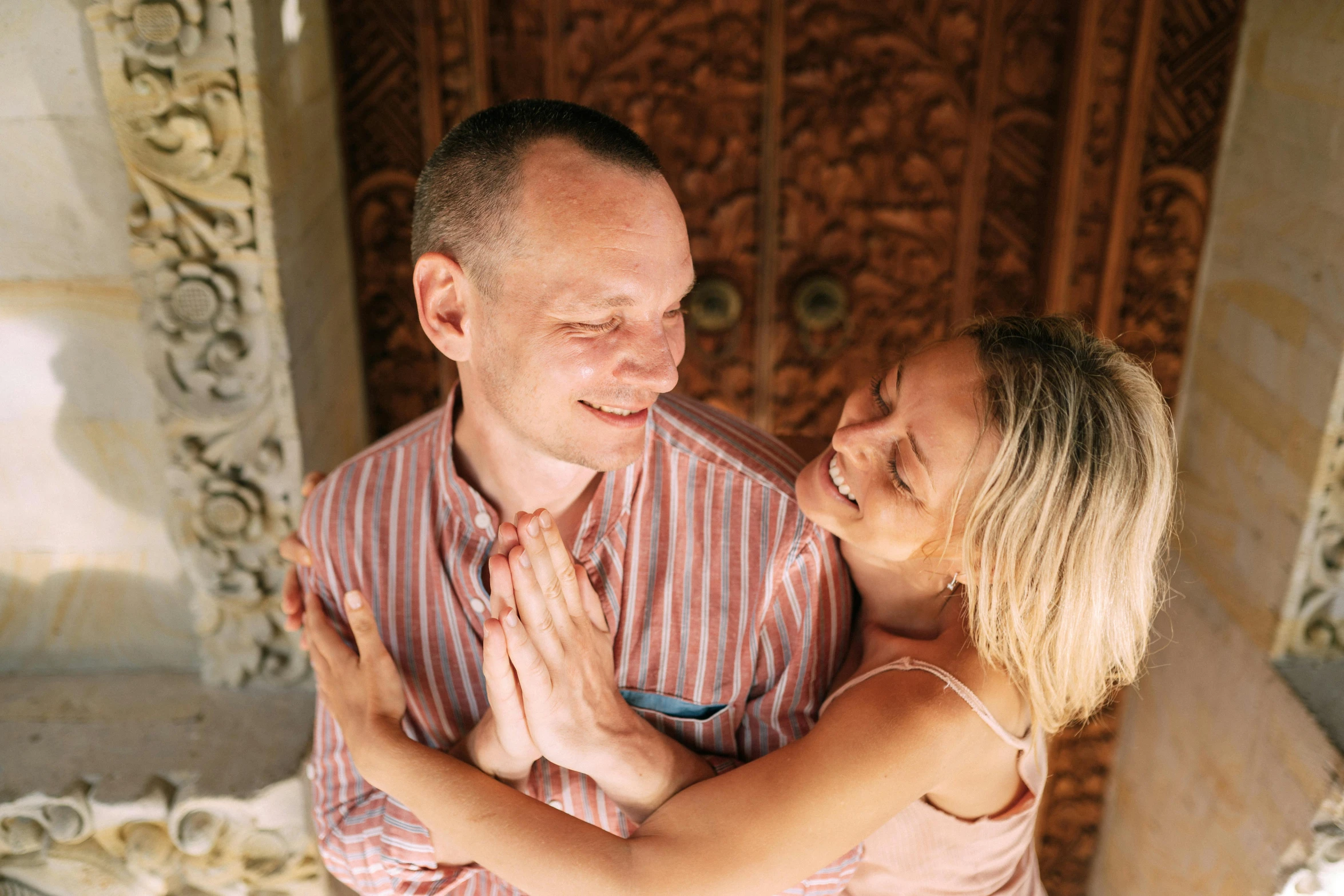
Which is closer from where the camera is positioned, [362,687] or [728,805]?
[728,805]

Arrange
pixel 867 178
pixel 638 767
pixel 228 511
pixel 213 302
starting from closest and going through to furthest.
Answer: pixel 638 767 → pixel 213 302 → pixel 228 511 → pixel 867 178

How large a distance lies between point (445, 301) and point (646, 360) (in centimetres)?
35

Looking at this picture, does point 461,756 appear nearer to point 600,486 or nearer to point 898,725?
point 600,486

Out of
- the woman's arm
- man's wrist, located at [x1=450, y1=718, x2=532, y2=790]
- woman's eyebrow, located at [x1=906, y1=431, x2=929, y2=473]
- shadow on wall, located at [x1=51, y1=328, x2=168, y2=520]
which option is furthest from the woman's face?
shadow on wall, located at [x1=51, y1=328, x2=168, y2=520]

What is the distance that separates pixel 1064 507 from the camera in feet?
4.56

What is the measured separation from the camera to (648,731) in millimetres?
1441

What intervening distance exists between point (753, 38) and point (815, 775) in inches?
64.1

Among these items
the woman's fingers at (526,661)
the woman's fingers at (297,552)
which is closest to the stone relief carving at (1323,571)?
the woman's fingers at (526,661)

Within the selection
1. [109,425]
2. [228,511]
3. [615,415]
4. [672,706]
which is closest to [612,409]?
[615,415]

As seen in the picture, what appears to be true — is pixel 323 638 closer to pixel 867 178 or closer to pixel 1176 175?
pixel 867 178

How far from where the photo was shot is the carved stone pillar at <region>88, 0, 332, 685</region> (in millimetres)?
1732

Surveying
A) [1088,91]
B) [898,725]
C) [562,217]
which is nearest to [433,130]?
[562,217]

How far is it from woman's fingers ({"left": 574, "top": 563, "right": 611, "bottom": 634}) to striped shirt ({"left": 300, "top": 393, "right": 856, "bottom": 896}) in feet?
0.40

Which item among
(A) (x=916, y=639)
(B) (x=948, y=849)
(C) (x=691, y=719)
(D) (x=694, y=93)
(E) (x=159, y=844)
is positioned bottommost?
(E) (x=159, y=844)
